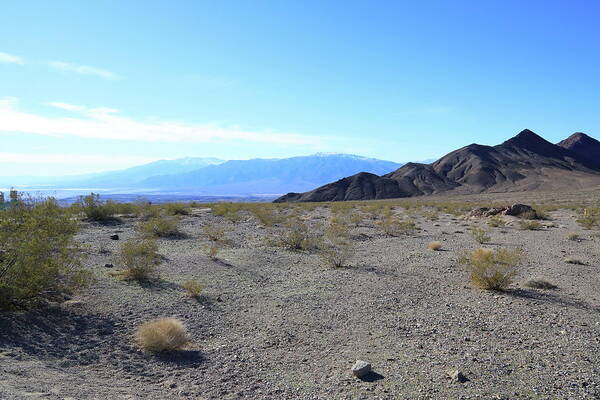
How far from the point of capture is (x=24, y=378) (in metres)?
5.47

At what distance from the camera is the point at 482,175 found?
110m

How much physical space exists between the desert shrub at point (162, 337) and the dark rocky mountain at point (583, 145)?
177720 millimetres

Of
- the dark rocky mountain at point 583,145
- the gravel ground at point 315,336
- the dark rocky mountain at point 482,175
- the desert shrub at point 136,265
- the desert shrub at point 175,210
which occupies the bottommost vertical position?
the gravel ground at point 315,336

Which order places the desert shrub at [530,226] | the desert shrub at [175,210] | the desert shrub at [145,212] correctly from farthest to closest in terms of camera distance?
the desert shrub at [175,210], the desert shrub at [145,212], the desert shrub at [530,226]

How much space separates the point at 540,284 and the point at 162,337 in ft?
30.8

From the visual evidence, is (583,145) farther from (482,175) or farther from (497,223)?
(497,223)

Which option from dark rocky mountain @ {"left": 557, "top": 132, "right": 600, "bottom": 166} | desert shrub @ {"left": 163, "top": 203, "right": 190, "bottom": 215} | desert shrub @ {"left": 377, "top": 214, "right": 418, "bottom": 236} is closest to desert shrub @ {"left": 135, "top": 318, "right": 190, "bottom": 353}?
desert shrub @ {"left": 377, "top": 214, "right": 418, "bottom": 236}

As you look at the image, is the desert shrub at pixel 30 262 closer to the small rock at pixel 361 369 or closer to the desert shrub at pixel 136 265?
the desert shrub at pixel 136 265

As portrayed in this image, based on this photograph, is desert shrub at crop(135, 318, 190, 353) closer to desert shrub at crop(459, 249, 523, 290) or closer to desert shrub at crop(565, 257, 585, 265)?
desert shrub at crop(459, 249, 523, 290)

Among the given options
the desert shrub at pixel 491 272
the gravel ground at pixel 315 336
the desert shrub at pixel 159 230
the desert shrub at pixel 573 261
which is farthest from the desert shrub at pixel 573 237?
the desert shrub at pixel 159 230

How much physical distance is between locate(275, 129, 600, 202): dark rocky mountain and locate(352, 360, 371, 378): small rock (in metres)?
92.9

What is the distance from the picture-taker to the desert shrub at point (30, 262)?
7617 mm

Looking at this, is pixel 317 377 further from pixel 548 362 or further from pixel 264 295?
pixel 264 295

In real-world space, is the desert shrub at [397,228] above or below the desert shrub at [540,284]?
above
